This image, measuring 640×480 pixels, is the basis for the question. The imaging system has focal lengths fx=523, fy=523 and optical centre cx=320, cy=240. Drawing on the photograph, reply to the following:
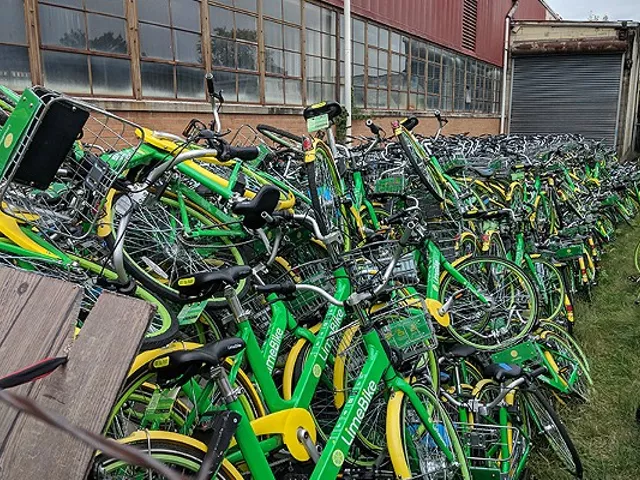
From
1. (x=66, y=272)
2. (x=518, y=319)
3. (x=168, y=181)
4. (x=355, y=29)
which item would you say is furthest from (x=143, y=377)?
(x=355, y=29)

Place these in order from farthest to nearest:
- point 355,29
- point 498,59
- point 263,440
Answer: point 498,59
point 355,29
point 263,440

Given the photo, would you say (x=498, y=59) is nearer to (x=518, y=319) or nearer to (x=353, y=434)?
(x=518, y=319)

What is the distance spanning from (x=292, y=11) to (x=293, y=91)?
1.30m

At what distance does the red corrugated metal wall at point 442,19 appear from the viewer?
11.1 meters

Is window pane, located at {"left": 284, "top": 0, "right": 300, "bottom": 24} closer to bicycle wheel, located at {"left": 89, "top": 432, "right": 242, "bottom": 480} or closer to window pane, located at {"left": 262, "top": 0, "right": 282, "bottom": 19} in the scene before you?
window pane, located at {"left": 262, "top": 0, "right": 282, "bottom": 19}

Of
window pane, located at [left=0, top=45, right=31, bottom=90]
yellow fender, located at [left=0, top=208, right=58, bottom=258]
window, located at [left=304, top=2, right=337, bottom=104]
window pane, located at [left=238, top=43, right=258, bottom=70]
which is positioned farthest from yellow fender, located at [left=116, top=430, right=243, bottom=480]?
window, located at [left=304, top=2, right=337, bottom=104]

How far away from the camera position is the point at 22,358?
3.81 ft

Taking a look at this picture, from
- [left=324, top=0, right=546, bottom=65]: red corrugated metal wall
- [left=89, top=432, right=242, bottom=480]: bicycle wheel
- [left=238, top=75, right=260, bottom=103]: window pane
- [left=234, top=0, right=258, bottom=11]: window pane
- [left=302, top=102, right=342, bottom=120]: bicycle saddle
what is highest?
[left=324, top=0, right=546, bottom=65]: red corrugated metal wall

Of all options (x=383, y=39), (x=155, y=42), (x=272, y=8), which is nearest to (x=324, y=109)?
(x=155, y=42)

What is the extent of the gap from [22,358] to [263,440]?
97 centimetres

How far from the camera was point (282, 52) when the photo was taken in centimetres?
864

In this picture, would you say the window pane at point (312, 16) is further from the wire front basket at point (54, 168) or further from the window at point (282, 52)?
the wire front basket at point (54, 168)

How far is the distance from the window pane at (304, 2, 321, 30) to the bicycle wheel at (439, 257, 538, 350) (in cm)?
709

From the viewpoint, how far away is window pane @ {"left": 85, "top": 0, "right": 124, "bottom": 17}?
569 centimetres
